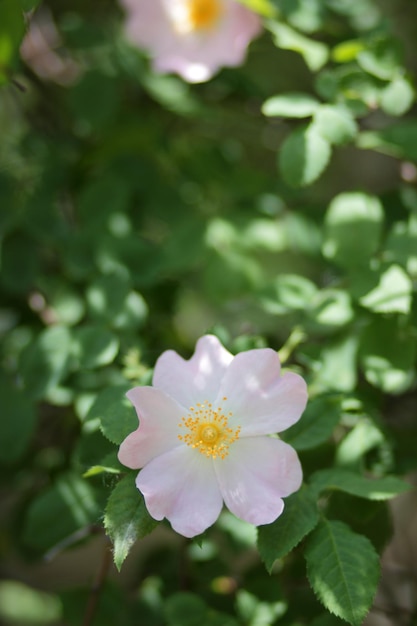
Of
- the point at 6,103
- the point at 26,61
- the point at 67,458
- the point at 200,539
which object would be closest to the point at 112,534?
the point at 200,539

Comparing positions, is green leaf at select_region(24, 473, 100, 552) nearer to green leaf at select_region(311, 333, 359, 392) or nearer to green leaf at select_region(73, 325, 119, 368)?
green leaf at select_region(73, 325, 119, 368)

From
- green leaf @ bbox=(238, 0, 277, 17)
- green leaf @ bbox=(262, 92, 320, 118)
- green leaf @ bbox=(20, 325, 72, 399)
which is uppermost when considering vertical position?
green leaf @ bbox=(238, 0, 277, 17)

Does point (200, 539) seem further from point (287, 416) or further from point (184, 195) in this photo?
point (184, 195)

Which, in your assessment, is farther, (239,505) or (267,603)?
(267,603)

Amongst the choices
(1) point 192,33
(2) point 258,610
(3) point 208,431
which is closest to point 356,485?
(3) point 208,431

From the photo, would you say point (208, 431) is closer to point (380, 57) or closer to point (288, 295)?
point (288, 295)

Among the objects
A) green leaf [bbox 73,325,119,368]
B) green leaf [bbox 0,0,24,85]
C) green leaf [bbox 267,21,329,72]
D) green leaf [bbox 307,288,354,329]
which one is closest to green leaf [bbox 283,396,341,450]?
green leaf [bbox 307,288,354,329]
